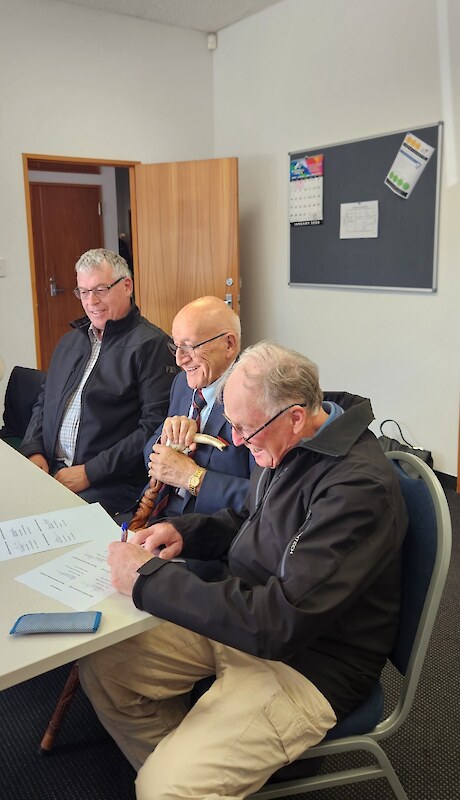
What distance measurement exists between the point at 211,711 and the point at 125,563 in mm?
313

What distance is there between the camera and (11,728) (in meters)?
1.84

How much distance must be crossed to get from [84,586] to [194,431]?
2.30ft

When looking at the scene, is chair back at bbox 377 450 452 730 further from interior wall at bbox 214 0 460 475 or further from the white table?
interior wall at bbox 214 0 460 475

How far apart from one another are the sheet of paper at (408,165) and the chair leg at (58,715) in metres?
3.00

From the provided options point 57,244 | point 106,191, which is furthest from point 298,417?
point 106,191

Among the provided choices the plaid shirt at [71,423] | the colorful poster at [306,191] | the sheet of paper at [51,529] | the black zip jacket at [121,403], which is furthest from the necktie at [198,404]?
the colorful poster at [306,191]

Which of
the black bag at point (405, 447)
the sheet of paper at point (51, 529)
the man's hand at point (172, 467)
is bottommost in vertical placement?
the black bag at point (405, 447)

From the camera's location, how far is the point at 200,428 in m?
1.90

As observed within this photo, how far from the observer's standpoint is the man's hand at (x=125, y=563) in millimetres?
1190

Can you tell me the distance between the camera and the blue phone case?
3.51 ft

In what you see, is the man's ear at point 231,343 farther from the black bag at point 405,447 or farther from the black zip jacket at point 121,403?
the black bag at point 405,447

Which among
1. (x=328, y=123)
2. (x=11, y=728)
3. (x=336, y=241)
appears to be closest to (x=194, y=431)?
(x=11, y=728)

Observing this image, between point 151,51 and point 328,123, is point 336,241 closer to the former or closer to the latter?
point 328,123

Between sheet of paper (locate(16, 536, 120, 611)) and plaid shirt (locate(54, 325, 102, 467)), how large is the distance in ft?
3.37
